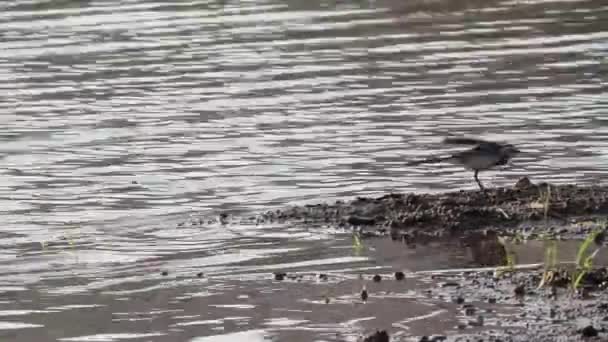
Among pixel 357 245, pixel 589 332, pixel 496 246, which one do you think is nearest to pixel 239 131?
pixel 357 245

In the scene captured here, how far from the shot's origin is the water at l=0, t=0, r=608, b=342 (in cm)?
951

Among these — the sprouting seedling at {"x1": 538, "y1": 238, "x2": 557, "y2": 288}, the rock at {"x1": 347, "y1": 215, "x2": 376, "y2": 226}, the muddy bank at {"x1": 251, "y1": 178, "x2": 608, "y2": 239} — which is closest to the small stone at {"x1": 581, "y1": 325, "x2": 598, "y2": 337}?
the sprouting seedling at {"x1": 538, "y1": 238, "x2": 557, "y2": 288}

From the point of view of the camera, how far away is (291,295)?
9031 millimetres

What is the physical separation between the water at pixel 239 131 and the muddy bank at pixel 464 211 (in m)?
0.40

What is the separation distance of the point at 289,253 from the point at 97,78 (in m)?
10.3

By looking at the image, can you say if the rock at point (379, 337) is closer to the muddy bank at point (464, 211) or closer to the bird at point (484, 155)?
the muddy bank at point (464, 211)

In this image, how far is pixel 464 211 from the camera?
10750 mm

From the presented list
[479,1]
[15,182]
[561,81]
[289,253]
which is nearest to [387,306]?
[289,253]

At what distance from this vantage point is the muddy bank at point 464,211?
1056cm

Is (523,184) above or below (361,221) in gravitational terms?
above

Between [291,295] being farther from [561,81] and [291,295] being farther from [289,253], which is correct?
[561,81]

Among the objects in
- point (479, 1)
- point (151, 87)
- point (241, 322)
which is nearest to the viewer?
point (241, 322)

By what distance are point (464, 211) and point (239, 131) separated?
5.69 metres

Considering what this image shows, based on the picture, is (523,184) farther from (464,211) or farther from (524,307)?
(524,307)
